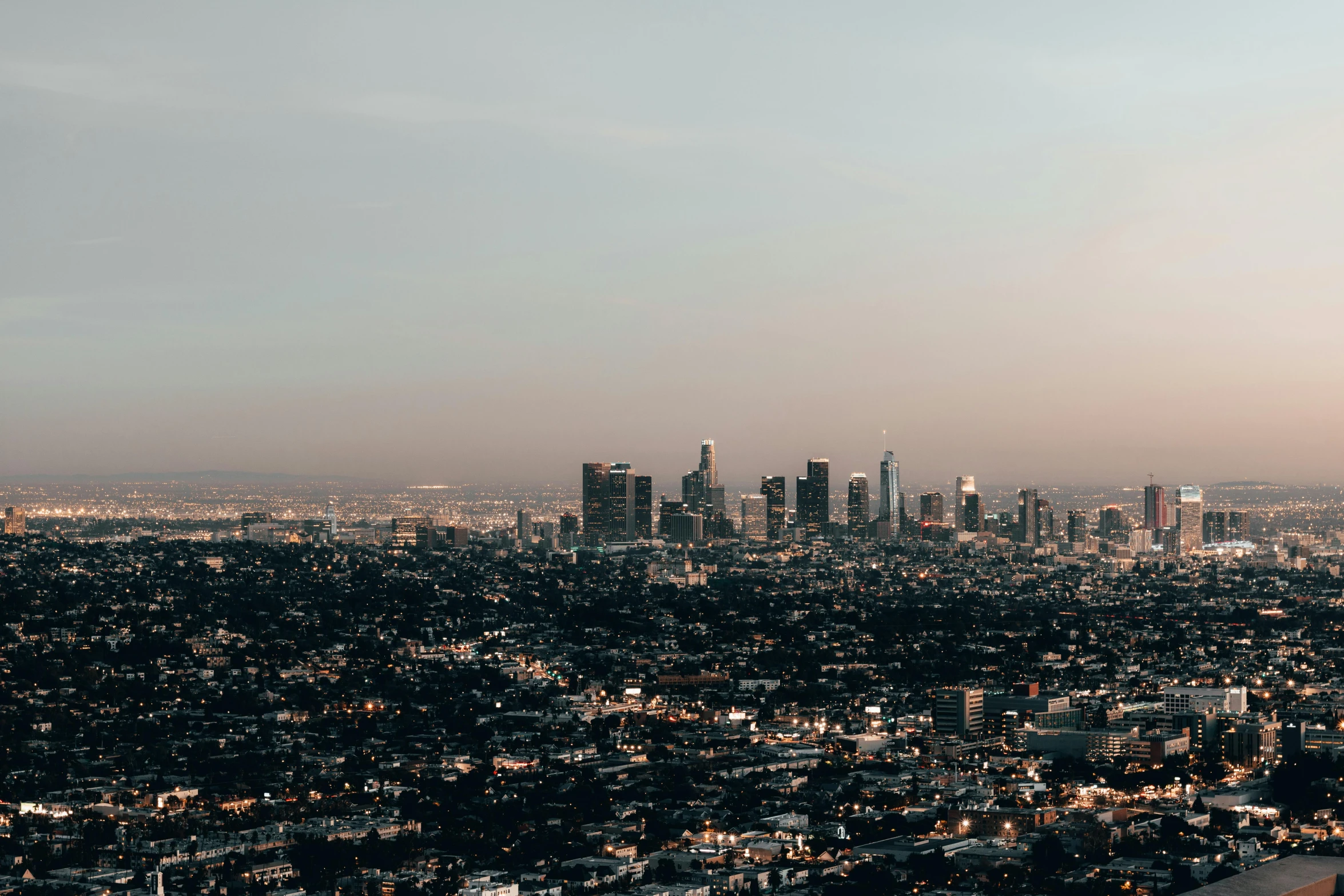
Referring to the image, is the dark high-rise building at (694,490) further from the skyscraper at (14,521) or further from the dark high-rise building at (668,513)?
the skyscraper at (14,521)

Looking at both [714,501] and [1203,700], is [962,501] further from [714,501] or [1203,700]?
[1203,700]

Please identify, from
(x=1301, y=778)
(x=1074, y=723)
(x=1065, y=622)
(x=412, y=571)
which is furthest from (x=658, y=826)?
(x=412, y=571)

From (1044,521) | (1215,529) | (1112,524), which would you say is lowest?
(1215,529)

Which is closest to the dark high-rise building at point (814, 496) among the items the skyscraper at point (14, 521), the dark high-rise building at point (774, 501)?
the dark high-rise building at point (774, 501)

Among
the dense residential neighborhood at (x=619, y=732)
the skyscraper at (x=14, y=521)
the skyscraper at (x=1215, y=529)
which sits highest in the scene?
the skyscraper at (x=14, y=521)

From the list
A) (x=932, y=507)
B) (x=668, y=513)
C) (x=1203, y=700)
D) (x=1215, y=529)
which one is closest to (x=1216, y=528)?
(x=1215, y=529)

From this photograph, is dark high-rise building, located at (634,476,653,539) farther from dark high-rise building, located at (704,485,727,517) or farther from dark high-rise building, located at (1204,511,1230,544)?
dark high-rise building, located at (1204,511,1230,544)

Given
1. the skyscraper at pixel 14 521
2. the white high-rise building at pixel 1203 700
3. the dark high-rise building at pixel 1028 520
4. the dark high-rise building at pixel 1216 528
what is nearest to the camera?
the white high-rise building at pixel 1203 700
